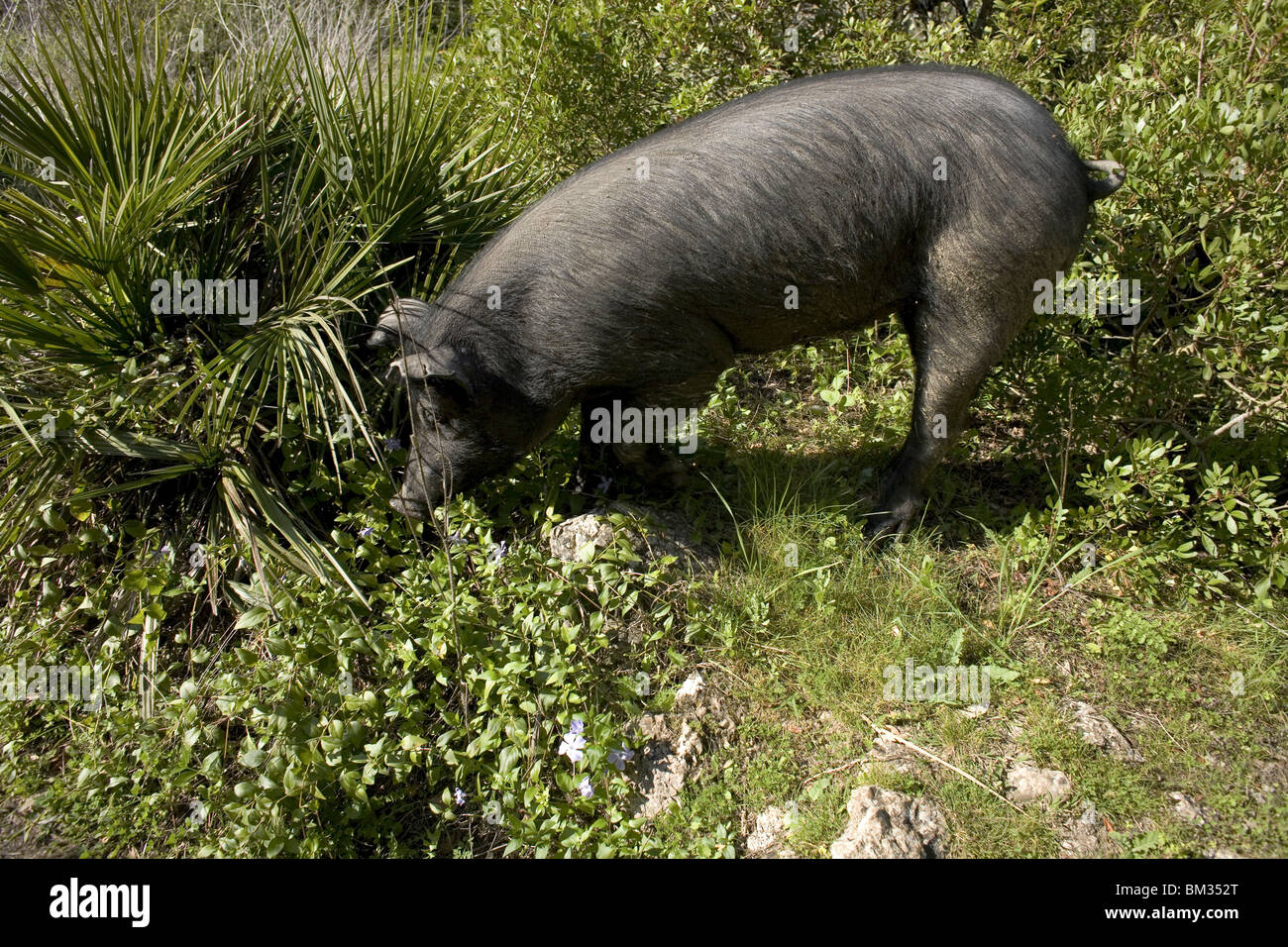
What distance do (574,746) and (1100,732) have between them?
2016mm

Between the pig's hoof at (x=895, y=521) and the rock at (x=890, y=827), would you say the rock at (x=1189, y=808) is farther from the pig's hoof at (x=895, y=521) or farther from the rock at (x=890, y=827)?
the pig's hoof at (x=895, y=521)

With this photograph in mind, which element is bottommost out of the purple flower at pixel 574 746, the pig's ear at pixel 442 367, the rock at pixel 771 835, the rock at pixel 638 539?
the rock at pixel 771 835

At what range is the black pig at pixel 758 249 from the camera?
354cm

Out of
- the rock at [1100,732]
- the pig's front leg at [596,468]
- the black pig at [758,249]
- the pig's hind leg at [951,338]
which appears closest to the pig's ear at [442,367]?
the black pig at [758,249]

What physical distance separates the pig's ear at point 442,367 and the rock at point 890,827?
2.21 meters

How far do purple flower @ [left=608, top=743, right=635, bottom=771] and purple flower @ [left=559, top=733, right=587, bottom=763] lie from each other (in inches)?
6.4

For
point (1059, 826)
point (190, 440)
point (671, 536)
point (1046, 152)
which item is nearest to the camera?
point (1059, 826)

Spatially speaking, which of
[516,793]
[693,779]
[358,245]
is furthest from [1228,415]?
[358,245]

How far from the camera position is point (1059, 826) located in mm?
3014

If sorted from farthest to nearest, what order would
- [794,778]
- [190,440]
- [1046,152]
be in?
[190,440]
[1046,152]
[794,778]

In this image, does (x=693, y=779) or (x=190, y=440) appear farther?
(x=190, y=440)

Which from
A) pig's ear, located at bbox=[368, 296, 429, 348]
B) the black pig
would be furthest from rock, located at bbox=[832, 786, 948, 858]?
pig's ear, located at bbox=[368, 296, 429, 348]

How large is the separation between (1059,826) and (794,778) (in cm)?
91
